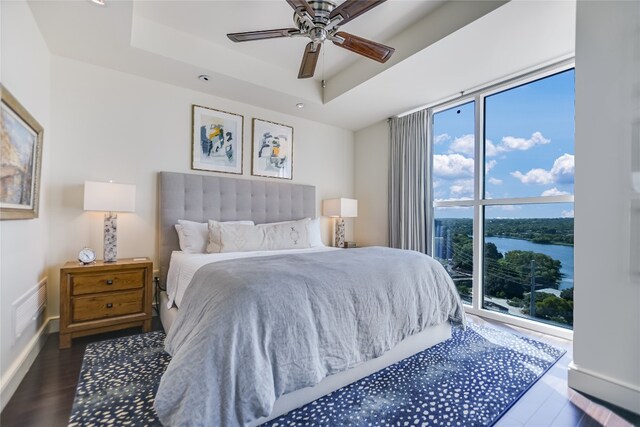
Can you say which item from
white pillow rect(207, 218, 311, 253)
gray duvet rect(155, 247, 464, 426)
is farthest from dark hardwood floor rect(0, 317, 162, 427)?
white pillow rect(207, 218, 311, 253)

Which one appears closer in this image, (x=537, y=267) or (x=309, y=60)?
(x=309, y=60)

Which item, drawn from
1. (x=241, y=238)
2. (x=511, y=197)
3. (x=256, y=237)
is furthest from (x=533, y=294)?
(x=241, y=238)

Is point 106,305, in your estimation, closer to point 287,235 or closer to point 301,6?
point 287,235

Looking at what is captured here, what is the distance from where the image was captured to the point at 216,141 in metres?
Answer: 3.75

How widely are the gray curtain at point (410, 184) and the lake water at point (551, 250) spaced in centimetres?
86

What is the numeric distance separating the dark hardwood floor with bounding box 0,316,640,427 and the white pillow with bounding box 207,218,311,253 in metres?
1.47

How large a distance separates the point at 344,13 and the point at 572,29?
2001 mm

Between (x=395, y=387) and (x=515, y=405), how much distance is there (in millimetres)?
708


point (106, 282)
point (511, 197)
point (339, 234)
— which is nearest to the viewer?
point (106, 282)

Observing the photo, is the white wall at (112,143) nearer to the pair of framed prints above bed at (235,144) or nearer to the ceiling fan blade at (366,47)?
the pair of framed prints above bed at (235,144)

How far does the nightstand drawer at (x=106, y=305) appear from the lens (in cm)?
251

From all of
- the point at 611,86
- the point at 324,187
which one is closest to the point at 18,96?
the point at 324,187

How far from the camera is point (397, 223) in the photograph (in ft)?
14.1

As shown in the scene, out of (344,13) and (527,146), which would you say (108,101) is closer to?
(344,13)
